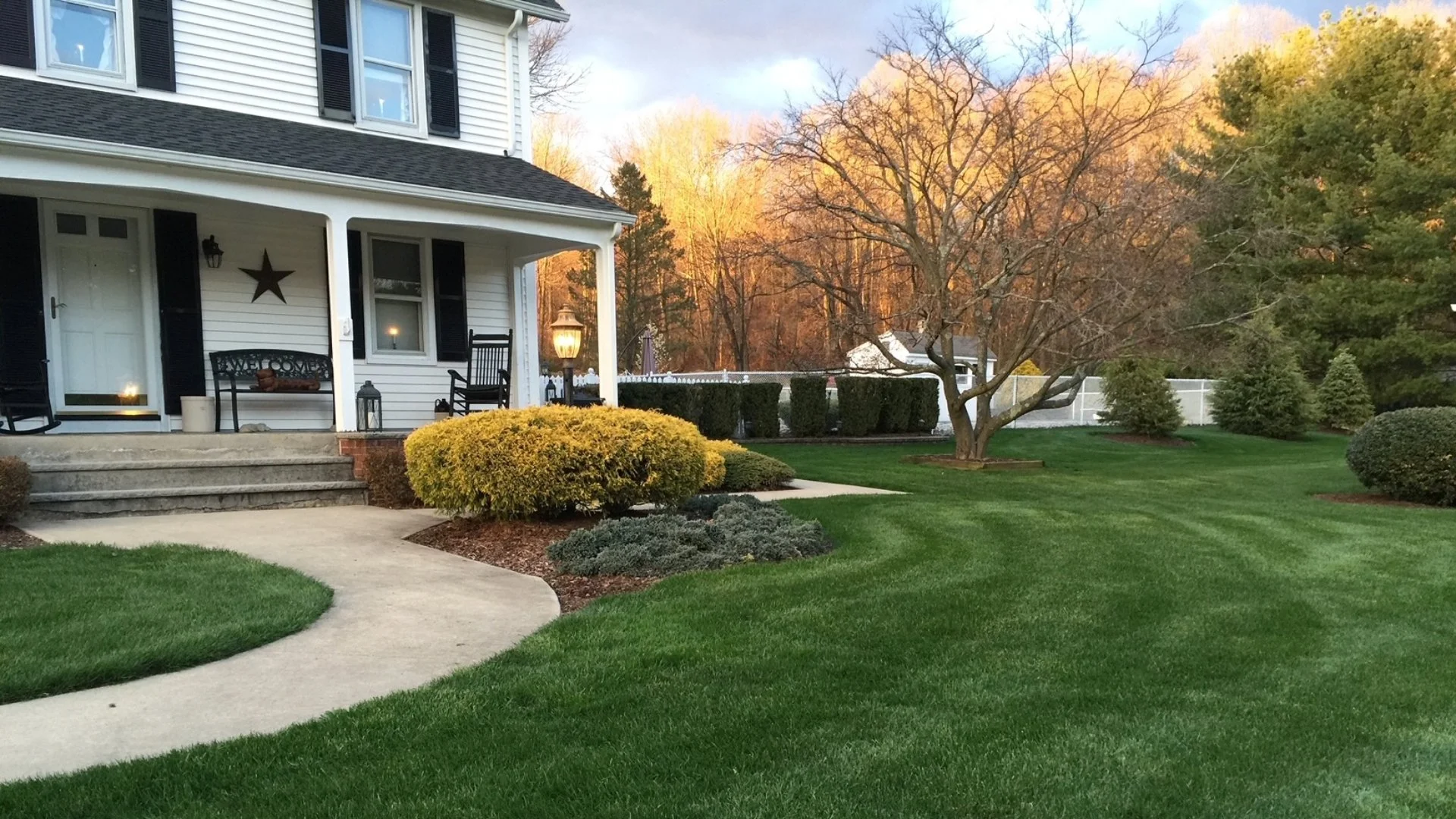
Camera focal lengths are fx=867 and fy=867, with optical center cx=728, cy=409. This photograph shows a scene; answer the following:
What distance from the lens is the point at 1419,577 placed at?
18.4 feet

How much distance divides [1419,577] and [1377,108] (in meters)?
24.2

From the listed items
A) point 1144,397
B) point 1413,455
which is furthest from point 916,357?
point 1413,455

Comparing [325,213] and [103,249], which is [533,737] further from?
[103,249]

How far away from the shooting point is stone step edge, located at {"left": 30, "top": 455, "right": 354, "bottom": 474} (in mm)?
6539

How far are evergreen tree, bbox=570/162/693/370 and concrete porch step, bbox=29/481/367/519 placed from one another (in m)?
24.2

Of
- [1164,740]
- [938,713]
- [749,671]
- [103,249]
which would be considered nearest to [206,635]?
[749,671]

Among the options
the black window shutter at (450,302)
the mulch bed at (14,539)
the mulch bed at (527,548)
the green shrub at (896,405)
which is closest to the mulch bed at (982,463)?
the green shrub at (896,405)

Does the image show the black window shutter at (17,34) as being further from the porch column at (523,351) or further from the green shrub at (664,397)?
the green shrub at (664,397)

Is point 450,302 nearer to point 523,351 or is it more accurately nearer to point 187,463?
point 523,351

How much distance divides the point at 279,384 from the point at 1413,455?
12.2 metres

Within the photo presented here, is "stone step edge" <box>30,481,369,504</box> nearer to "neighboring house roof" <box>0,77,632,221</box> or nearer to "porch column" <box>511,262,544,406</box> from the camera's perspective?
"neighboring house roof" <box>0,77,632,221</box>

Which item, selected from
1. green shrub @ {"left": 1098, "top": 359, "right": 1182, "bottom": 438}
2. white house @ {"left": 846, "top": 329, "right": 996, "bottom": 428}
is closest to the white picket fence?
white house @ {"left": 846, "top": 329, "right": 996, "bottom": 428}

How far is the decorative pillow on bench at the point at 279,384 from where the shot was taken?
348 inches

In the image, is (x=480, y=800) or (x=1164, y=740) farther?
(x=1164, y=740)
